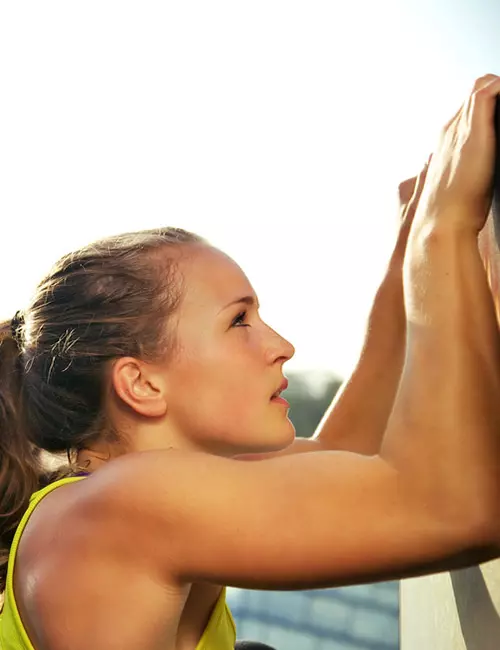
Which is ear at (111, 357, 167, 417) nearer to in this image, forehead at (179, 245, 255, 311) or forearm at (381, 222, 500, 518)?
forehead at (179, 245, 255, 311)

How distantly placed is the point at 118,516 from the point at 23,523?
238mm

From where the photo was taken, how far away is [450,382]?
2.38ft

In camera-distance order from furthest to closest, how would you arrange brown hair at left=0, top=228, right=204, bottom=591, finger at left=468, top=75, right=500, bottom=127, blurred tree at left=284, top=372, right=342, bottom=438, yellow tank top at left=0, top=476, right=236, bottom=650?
blurred tree at left=284, top=372, right=342, bottom=438 < brown hair at left=0, top=228, right=204, bottom=591 < yellow tank top at left=0, top=476, right=236, bottom=650 < finger at left=468, top=75, right=500, bottom=127

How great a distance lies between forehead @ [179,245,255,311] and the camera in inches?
42.2

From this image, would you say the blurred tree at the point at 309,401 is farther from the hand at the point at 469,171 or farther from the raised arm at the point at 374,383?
the hand at the point at 469,171

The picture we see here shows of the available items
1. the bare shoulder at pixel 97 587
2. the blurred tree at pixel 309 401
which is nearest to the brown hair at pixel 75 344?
the bare shoulder at pixel 97 587

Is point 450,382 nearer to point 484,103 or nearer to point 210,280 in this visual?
point 484,103

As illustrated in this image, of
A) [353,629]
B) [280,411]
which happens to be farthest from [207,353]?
[353,629]

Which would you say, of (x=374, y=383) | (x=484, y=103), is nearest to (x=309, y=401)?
(x=374, y=383)

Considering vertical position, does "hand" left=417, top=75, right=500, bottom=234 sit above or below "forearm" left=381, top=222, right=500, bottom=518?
above

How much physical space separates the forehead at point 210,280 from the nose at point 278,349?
0.07 meters

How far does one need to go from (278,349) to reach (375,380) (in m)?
0.25

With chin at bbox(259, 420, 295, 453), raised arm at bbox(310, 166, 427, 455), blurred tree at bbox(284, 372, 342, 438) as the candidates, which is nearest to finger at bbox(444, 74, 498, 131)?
raised arm at bbox(310, 166, 427, 455)

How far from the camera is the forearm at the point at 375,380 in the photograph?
1.21 meters
